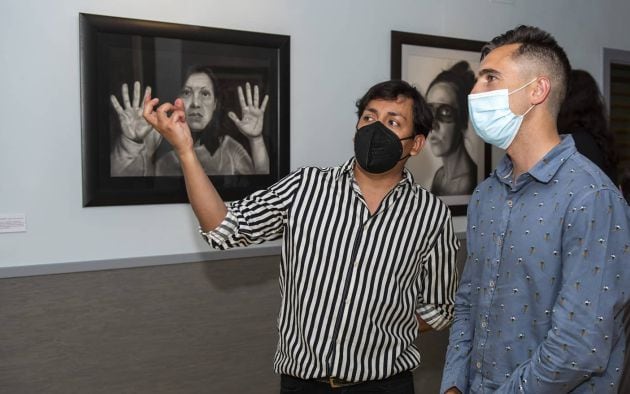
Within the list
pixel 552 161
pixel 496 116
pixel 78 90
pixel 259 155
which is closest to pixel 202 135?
pixel 259 155

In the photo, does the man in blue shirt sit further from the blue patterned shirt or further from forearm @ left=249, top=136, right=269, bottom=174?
forearm @ left=249, top=136, right=269, bottom=174

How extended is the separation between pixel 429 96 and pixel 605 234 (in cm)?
187

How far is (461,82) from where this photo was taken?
3080mm

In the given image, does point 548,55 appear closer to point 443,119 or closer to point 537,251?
point 537,251

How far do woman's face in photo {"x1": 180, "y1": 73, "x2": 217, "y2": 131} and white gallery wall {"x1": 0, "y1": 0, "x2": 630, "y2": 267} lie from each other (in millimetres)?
225

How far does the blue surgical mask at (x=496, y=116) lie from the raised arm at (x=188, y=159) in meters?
0.71

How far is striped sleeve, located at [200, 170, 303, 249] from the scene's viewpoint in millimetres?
1725

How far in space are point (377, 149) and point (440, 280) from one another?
0.45 meters

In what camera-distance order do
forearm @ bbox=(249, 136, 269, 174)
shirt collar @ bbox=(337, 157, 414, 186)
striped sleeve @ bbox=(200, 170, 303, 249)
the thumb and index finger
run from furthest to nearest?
forearm @ bbox=(249, 136, 269, 174) → shirt collar @ bbox=(337, 157, 414, 186) → striped sleeve @ bbox=(200, 170, 303, 249) → the thumb and index finger

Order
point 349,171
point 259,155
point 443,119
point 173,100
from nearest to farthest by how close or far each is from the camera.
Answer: point 349,171
point 173,100
point 259,155
point 443,119

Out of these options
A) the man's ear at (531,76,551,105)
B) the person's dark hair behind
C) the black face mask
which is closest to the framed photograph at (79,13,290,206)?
the black face mask

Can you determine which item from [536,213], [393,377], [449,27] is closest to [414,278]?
[393,377]

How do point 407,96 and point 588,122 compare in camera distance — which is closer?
point 407,96

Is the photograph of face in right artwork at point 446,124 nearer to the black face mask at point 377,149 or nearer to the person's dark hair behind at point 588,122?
the person's dark hair behind at point 588,122
